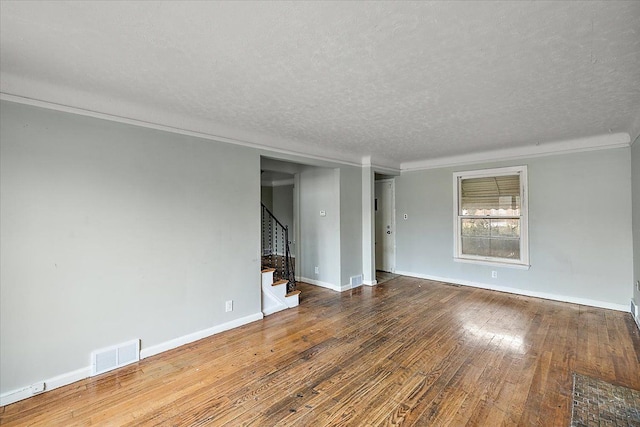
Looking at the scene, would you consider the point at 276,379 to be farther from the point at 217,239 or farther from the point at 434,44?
the point at 434,44

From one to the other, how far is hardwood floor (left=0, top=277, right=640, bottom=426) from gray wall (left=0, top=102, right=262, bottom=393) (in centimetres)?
39

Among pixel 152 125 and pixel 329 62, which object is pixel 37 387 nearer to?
pixel 152 125

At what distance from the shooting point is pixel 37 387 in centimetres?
230

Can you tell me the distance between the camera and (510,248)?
5.04 m

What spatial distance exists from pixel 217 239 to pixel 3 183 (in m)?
1.81

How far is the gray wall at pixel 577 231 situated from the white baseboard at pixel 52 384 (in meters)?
5.67

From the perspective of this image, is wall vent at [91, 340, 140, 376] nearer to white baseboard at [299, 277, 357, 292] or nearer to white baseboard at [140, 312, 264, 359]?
white baseboard at [140, 312, 264, 359]

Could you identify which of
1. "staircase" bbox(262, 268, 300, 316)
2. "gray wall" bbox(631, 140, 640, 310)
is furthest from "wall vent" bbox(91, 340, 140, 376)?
"gray wall" bbox(631, 140, 640, 310)

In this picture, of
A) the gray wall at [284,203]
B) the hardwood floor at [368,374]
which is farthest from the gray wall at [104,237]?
the gray wall at [284,203]

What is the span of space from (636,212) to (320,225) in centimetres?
444

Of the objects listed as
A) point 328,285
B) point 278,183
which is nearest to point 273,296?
point 328,285

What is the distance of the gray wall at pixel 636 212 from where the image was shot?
3527 mm

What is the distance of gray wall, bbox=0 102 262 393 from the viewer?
2.26 meters

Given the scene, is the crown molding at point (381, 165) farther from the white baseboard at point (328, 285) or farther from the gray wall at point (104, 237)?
the gray wall at point (104, 237)
